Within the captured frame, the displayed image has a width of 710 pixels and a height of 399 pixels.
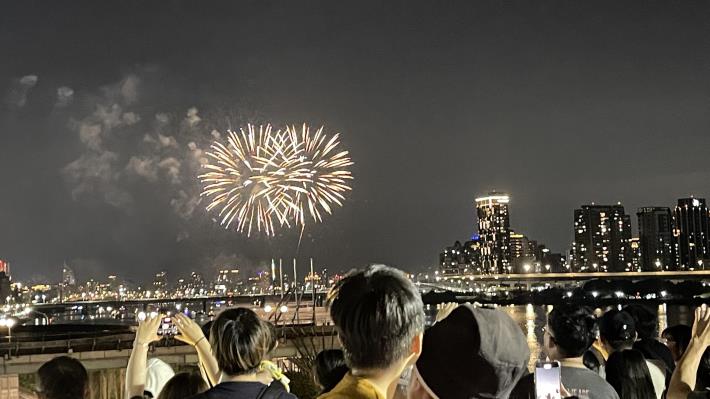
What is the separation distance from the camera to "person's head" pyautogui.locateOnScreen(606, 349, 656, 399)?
5.62 meters

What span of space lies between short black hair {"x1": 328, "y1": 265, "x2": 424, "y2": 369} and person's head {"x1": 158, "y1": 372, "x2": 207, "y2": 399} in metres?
2.08

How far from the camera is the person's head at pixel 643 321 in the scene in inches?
306

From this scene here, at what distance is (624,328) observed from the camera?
625 cm

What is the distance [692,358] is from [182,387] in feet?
9.93

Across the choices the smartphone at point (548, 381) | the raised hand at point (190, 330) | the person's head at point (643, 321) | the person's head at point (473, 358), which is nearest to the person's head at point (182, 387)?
the raised hand at point (190, 330)

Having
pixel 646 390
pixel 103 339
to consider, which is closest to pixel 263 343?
pixel 646 390

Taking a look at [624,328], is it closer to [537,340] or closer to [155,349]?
[155,349]

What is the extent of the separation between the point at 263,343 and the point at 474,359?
6.72ft

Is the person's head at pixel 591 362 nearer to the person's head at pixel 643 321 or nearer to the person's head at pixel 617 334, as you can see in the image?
the person's head at pixel 617 334

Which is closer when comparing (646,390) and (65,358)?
(65,358)

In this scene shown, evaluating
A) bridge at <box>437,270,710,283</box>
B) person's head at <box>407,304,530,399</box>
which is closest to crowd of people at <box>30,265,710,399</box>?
person's head at <box>407,304,530,399</box>

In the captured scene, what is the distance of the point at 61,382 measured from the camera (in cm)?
426

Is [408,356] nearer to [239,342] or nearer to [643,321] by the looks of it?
[239,342]

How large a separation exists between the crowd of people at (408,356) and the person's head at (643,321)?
0.01 m
